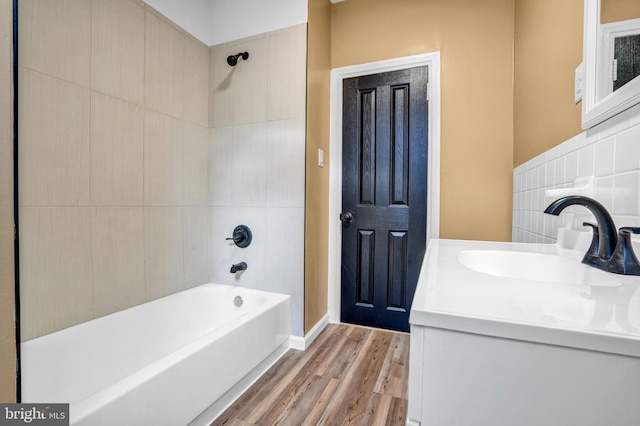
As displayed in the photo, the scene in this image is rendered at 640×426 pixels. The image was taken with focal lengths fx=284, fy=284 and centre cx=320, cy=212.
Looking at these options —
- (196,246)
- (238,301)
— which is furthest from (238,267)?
(196,246)

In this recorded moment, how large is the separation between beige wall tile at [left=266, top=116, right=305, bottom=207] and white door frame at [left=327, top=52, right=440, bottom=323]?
44cm

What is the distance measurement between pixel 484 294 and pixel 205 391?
3.92ft

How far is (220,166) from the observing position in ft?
6.97

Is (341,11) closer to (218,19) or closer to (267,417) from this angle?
(218,19)

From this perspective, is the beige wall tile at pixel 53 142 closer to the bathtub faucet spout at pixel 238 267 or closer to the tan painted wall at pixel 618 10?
the bathtub faucet spout at pixel 238 267

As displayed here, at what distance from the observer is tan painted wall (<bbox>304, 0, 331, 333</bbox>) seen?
1930 mm

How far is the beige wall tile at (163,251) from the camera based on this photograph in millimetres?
1724

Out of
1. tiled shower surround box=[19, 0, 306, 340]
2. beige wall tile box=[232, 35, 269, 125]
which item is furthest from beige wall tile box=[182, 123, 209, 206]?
beige wall tile box=[232, 35, 269, 125]

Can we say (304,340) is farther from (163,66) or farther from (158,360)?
(163,66)

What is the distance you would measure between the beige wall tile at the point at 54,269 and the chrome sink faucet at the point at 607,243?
186cm

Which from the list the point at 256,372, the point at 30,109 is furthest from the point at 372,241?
the point at 30,109

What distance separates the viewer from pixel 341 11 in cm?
227

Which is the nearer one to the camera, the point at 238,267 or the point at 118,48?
the point at 118,48

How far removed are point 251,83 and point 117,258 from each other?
4.57 ft
